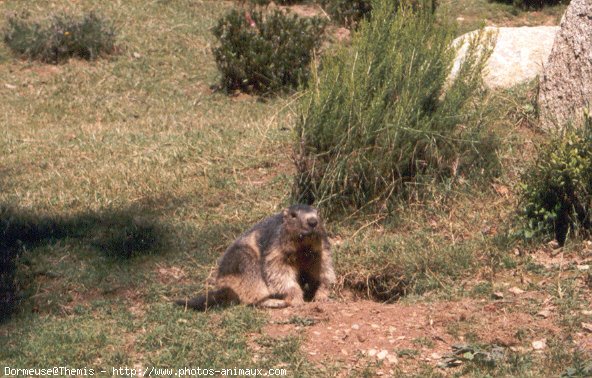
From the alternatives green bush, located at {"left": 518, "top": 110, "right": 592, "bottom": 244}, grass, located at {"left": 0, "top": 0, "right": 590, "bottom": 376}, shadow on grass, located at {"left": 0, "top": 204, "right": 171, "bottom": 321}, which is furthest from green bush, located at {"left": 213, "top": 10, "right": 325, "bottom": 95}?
green bush, located at {"left": 518, "top": 110, "right": 592, "bottom": 244}

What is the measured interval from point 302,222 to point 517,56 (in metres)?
4.90

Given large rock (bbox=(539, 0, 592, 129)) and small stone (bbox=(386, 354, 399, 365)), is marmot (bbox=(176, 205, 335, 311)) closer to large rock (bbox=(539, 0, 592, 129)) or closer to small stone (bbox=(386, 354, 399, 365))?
small stone (bbox=(386, 354, 399, 365))

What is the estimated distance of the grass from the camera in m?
5.94

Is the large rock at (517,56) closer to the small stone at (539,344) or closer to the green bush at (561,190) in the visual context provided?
the green bush at (561,190)

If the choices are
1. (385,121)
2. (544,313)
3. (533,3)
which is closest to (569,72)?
(385,121)

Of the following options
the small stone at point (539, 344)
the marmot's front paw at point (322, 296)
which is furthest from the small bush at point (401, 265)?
the small stone at point (539, 344)

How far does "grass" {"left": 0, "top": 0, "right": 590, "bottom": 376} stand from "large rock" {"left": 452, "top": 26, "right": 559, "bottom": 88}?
0.48 metres

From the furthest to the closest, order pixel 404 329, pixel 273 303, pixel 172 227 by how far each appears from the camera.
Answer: pixel 172 227 < pixel 273 303 < pixel 404 329

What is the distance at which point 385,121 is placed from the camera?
318 inches

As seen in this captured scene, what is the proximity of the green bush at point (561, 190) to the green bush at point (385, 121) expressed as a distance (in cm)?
101

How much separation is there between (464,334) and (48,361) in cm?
261

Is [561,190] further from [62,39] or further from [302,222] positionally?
[62,39]

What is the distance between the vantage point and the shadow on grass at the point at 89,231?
766 cm

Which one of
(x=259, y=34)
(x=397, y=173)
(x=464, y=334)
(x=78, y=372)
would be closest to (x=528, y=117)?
(x=397, y=173)
